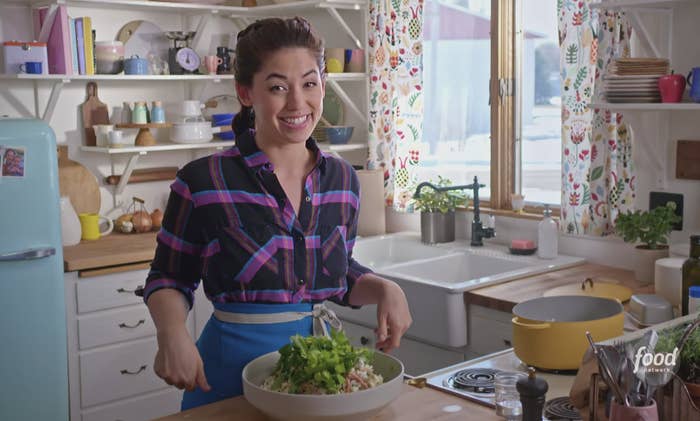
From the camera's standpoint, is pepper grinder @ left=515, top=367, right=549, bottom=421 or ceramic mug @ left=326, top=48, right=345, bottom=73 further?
ceramic mug @ left=326, top=48, right=345, bottom=73

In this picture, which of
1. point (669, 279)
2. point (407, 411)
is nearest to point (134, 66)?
point (669, 279)

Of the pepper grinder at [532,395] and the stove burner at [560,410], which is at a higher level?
the pepper grinder at [532,395]

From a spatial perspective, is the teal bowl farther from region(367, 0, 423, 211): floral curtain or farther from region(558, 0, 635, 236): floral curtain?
region(558, 0, 635, 236): floral curtain

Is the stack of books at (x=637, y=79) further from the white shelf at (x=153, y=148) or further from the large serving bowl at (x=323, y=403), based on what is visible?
the white shelf at (x=153, y=148)

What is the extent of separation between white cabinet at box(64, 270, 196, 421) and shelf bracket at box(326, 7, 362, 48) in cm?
149

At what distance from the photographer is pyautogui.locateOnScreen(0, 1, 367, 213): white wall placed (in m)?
3.85

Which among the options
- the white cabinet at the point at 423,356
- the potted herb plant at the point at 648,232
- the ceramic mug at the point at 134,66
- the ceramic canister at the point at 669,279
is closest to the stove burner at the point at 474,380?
the ceramic canister at the point at 669,279

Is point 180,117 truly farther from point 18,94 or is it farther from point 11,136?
point 11,136

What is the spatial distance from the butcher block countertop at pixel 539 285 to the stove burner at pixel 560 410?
989 mm

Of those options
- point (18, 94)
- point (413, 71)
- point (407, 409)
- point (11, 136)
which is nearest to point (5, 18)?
point (18, 94)

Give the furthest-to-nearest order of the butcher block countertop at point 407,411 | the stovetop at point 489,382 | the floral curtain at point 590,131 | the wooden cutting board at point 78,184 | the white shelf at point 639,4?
the wooden cutting board at point 78,184
the floral curtain at point 590,131
the white shelf at point 639,4
the stovetop at point 489,382
the butcher block countertop at point 407,411

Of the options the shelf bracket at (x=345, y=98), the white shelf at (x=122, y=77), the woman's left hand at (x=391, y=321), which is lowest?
the woman's left hand at (x=391, y=321)

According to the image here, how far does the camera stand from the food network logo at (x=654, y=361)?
1.49 metres

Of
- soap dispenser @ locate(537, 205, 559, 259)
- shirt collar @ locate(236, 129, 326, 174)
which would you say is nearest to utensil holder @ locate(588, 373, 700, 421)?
shirt collar @ locate(236, 129, 326, 174)
